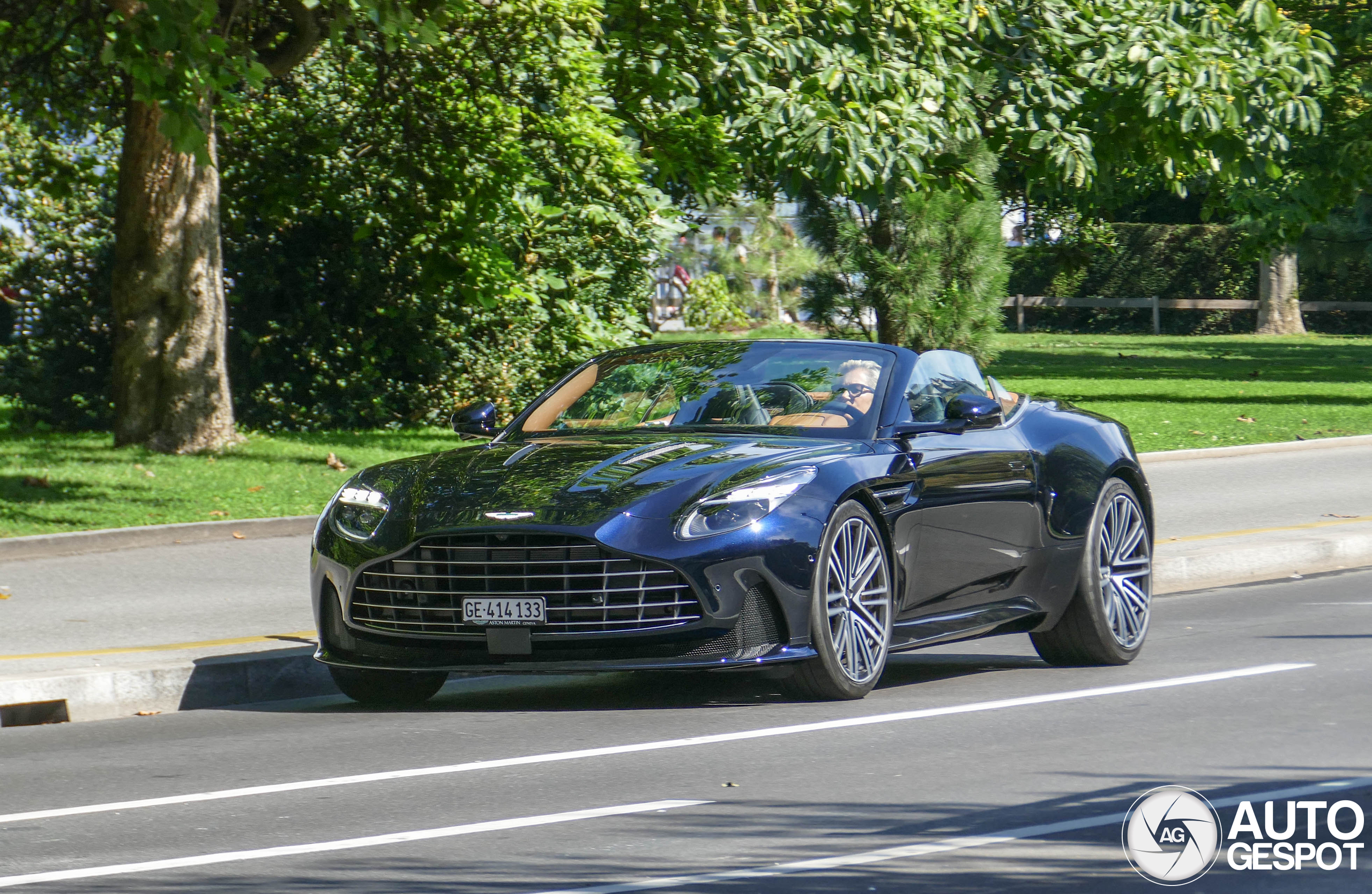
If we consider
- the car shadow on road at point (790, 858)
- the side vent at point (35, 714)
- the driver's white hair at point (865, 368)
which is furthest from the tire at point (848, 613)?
the side vent at point (35, 714)

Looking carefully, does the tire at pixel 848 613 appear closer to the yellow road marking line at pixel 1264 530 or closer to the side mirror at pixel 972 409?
the side mirror at pixel 972 409

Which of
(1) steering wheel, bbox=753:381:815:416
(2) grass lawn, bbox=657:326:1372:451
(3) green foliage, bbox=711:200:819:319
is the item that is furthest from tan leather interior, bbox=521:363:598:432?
(3) green foliage, bbox=711:200:819:319

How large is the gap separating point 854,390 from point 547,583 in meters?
1.81

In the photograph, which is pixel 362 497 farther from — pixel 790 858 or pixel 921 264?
pixel 921 264

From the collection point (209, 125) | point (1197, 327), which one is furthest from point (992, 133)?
point (1197, 327)

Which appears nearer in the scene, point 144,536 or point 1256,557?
point 1256,557

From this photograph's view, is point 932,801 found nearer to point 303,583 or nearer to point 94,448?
point 303,583

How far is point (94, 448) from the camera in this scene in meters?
16.3

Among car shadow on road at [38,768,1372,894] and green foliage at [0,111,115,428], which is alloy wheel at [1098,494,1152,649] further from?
green foliage at [0,111,115,428]

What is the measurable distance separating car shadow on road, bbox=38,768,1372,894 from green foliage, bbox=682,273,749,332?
23.3 metres

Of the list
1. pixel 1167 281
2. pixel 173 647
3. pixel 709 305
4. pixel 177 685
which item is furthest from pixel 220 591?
pixel 1167 281

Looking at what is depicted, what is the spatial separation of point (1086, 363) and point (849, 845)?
3075 centimetres

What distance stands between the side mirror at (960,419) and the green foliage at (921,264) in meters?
14.2

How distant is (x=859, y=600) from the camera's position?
284 inches
